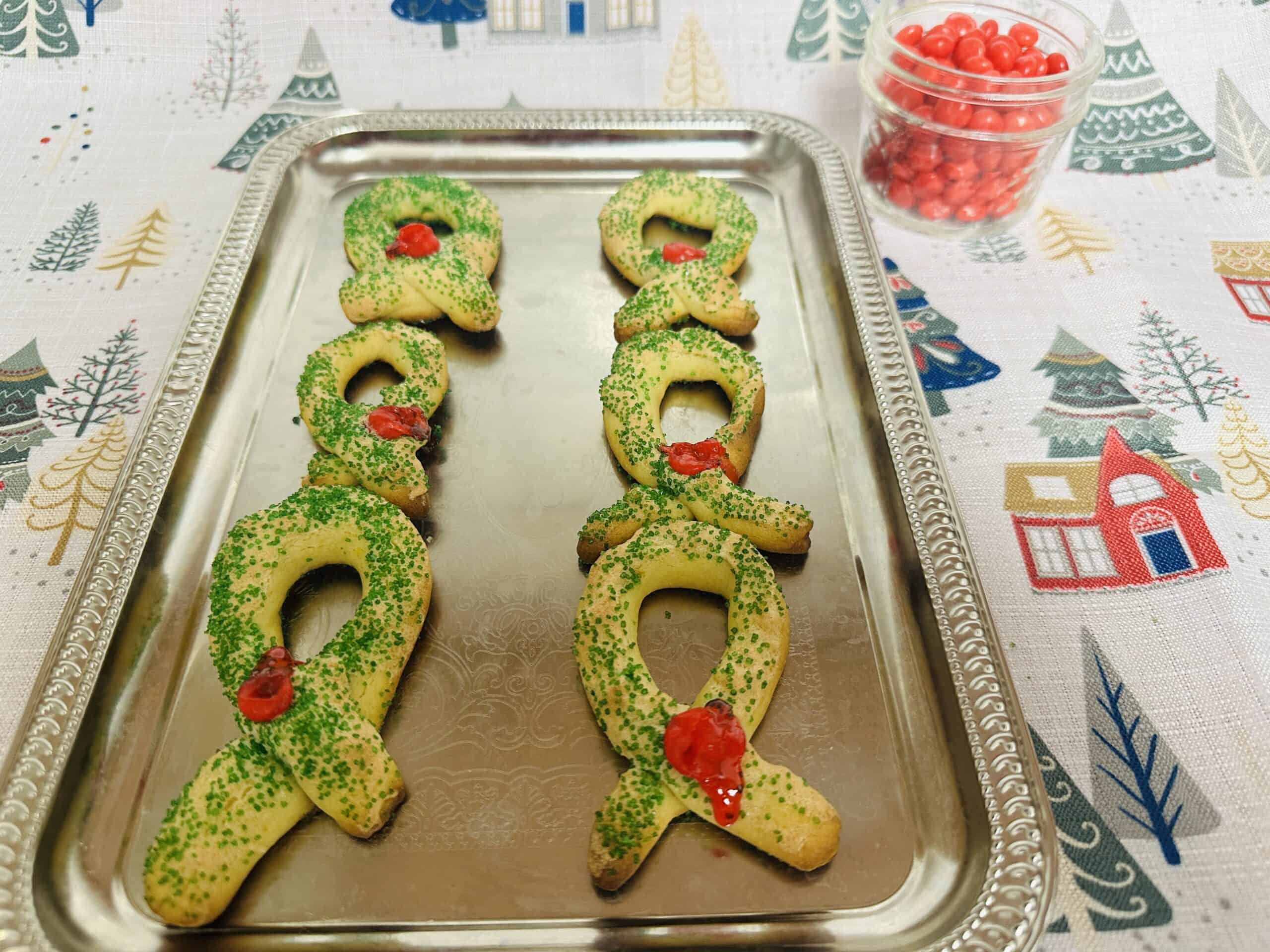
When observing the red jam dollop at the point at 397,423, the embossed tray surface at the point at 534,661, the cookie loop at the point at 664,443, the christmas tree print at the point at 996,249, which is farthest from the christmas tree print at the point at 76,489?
the christmas tree print at the point at 996,249

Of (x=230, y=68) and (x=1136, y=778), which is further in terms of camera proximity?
(x=230, y=68)

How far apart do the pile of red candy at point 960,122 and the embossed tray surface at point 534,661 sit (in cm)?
29

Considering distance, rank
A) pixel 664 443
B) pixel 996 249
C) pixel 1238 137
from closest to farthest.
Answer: pixel 664 443, pixel 996 249, pixel 1238 137

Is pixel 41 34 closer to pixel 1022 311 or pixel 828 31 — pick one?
pixel 828 31

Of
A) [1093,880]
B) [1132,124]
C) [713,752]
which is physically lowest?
[1093,880]

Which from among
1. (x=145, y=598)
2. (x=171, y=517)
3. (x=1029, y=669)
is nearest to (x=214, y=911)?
(x=145, y=598)

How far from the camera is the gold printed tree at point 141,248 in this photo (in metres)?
3.04

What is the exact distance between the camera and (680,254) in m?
2.75

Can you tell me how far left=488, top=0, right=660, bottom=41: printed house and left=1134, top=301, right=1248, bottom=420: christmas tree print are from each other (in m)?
2.21

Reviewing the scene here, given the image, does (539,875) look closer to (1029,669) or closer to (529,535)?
(529,535)

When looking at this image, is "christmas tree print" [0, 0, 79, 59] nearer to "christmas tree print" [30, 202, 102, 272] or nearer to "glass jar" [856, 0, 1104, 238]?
"christmas tree print" [30, 202, 102, 272]

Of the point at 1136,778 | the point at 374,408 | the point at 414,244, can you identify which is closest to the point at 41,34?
the point at 414,244

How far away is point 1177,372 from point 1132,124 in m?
1.30

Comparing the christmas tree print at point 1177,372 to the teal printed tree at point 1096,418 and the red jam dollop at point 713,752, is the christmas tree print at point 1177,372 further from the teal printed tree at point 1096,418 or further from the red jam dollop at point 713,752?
the red jam dollop at point 713,752
